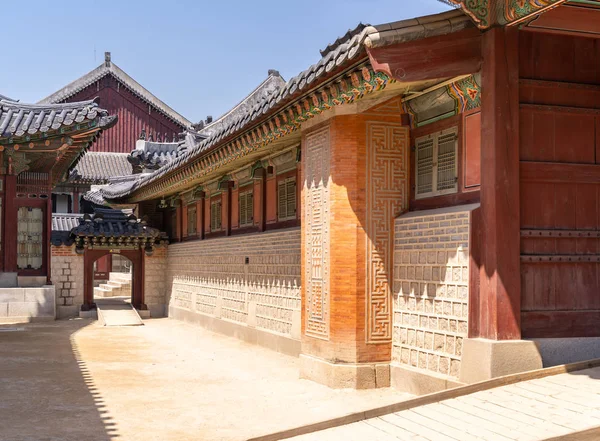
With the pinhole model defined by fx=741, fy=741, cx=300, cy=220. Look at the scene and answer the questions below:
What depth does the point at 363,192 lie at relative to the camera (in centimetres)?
970

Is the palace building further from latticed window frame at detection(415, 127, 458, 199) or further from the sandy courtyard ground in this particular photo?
the sandy courtyard ground

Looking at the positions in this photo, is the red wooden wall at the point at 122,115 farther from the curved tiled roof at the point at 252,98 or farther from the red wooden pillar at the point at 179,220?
the red wooden pillar at the point at 179,220

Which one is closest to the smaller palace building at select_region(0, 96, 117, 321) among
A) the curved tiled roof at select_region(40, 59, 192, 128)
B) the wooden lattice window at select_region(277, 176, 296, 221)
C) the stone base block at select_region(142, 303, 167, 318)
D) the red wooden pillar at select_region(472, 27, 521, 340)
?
the stone base block at select_region(142, 303, 167, 318)

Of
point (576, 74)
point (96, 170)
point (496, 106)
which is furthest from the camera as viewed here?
point (96, 170)

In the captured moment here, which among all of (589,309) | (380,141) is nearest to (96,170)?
(380,141)

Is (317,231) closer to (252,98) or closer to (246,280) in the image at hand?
(246,280)

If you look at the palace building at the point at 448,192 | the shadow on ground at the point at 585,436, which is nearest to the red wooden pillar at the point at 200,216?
the palace building at the point at 448,192

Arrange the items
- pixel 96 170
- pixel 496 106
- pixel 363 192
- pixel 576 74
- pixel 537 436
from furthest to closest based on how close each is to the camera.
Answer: pixel 96 170 → pixel 363 192 → pixel 576 74 → pixel 496 106 → pixel 537 436

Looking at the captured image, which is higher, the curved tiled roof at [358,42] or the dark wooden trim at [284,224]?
the curved tiled roof at [358,42]

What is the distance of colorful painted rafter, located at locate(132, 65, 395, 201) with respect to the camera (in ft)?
27.9

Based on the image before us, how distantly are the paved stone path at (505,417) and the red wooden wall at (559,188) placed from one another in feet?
3.74

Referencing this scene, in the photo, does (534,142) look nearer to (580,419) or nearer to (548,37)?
(548,37)

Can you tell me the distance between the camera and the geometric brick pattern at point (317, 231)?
32.9 ft

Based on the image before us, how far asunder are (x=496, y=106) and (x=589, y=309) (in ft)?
8.12
